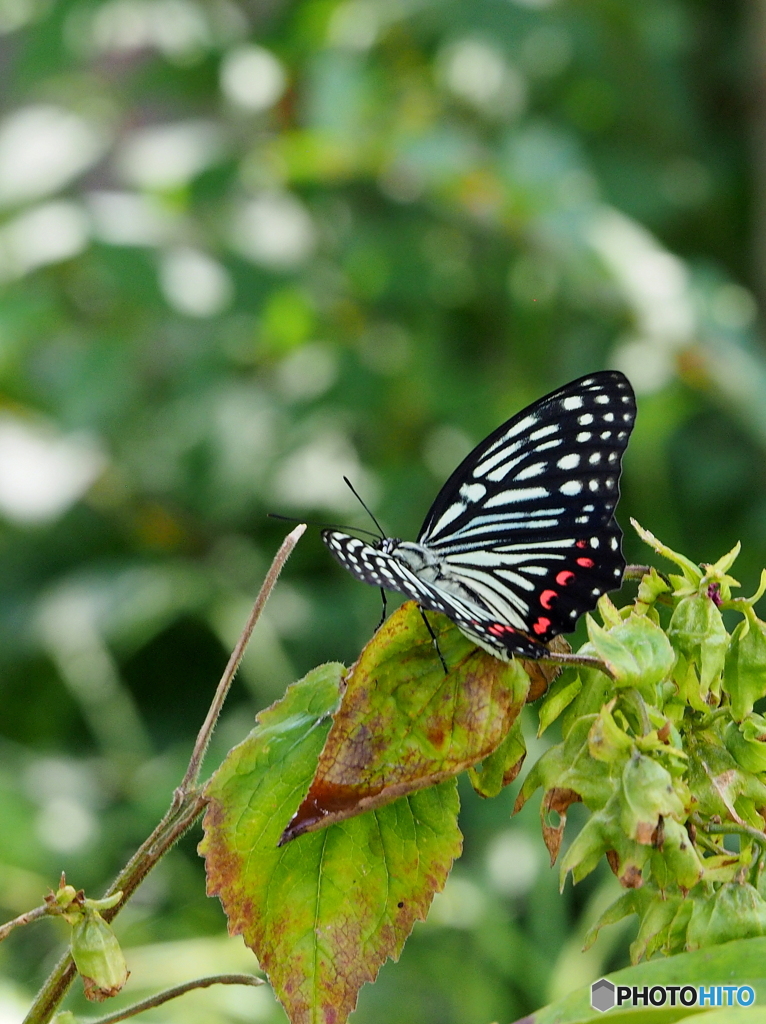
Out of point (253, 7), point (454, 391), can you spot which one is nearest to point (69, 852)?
point (454, 391)

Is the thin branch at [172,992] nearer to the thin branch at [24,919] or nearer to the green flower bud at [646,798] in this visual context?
the thin branch at [24,919]

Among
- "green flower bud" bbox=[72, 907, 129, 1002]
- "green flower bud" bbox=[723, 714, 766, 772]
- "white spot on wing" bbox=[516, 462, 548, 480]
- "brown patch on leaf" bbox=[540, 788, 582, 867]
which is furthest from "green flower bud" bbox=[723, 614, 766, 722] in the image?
"green flower bud" bbox=[72, 907, 129, 1002]

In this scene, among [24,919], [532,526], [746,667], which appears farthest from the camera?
[532,526]

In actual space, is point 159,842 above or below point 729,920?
above

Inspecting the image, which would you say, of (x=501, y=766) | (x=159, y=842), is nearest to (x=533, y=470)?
(x=501, y=766)

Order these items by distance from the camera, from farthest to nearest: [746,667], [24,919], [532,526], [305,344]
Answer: [305,344] → [532,526] → [746,667] → [24,919]

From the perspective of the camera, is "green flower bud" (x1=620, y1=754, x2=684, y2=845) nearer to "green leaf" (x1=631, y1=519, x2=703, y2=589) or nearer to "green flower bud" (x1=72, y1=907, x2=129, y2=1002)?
"green leaf" (x1=631, y1=519, x2=703, y2=589)

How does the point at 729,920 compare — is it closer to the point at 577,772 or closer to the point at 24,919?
the point at 577,772
